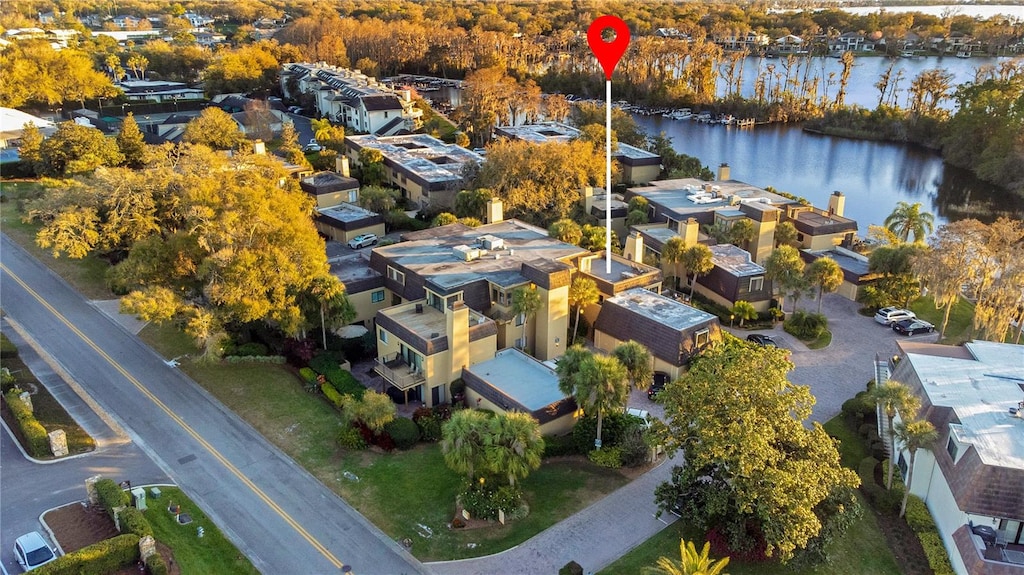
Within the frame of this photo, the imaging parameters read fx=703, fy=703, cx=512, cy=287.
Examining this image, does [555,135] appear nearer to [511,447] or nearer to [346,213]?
[346,213]

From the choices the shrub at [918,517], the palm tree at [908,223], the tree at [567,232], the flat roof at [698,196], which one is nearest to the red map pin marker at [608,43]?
the tree at [567,232]

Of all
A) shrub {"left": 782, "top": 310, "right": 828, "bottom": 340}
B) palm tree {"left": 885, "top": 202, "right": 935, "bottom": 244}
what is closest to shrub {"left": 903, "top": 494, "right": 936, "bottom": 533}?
shrub {"left": 782, "top": 310, "right": 828, "bottom": 340}

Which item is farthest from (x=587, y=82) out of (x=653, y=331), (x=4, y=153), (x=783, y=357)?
(x=783, y=357)

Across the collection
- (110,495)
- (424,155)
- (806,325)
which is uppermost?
(424,155)

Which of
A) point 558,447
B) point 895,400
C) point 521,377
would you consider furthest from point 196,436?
point 895,400

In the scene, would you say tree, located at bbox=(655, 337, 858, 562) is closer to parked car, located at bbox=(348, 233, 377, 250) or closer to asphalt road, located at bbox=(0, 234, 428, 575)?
asphalt road, located at bbox=(0, 234, 428, 575)

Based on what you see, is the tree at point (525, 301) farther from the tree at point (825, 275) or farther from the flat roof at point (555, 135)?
the flat roof at point (555, 135)

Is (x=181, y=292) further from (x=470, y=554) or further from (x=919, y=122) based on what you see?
(x=919, y=122)
